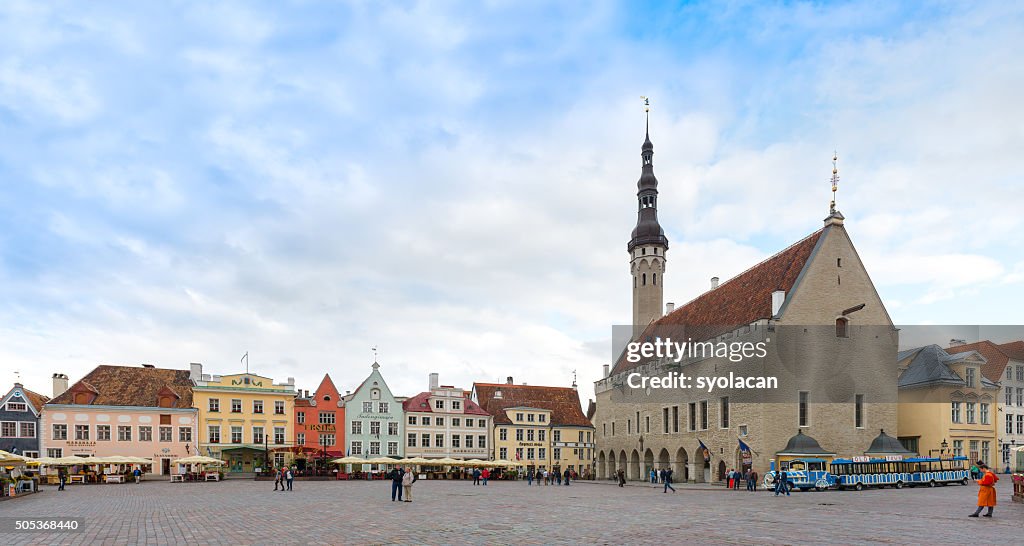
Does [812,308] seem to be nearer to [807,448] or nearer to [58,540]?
[807,448]

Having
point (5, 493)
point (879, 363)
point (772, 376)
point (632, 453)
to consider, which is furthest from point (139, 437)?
point (879, 363)

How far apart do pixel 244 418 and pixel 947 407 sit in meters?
51.1

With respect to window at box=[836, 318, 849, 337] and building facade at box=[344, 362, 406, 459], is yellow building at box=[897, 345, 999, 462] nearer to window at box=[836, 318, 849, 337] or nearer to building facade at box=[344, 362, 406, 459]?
window at box=[836, 318, 849, 337]

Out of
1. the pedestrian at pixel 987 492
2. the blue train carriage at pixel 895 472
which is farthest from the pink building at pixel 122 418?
the pedestrian at pixel 987 492

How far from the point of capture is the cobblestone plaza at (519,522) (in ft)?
49.7

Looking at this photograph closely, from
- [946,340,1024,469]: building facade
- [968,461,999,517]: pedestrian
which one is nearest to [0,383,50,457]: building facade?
[968,461,999,517]: pedestrian

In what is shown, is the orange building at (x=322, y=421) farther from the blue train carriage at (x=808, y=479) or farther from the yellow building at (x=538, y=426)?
the blue train carriage at (x=808, y=479)

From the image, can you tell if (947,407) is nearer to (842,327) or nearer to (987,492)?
(842,327)

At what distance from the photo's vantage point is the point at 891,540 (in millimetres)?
14617

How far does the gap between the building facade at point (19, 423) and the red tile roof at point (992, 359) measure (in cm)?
6853

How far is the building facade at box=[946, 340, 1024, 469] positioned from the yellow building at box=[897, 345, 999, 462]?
126cm

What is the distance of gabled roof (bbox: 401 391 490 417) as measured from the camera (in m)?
69.8

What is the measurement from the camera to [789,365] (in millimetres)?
46438

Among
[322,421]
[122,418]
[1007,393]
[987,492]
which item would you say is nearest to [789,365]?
[1007,393]
